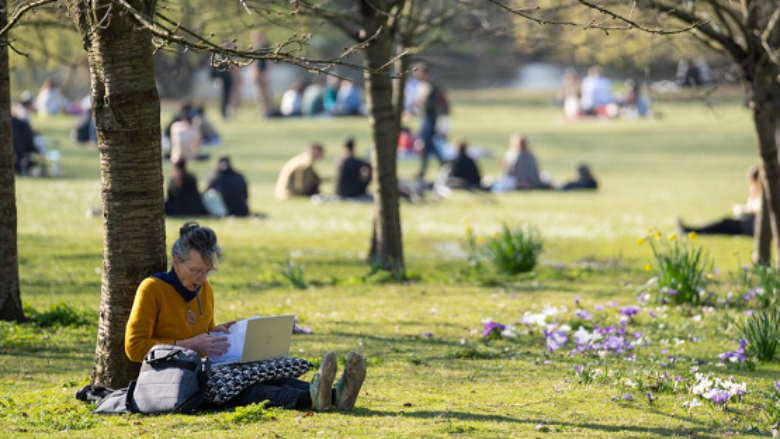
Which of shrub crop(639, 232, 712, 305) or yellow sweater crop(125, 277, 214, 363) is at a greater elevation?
yellow sweater crop(125, 277, 214, 363)

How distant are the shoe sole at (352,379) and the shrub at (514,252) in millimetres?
6342

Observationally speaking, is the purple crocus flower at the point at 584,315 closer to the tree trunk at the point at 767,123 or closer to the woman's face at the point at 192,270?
the tree trunk at the point at 767,123

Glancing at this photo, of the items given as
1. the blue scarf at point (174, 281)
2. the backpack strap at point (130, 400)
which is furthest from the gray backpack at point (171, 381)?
the blue scarf at point (174, 281)

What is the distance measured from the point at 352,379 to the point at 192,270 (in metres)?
1.06

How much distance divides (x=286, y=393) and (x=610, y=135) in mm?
30851

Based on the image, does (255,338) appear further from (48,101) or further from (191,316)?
(48,101)

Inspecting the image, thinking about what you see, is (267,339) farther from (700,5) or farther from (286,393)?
(700,5)

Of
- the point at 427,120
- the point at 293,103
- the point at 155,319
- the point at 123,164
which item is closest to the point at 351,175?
the point at 427,120

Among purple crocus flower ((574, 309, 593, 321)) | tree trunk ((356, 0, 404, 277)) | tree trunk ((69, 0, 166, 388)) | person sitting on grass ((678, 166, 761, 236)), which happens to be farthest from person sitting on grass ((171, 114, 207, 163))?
tree trunk ((69, 0, 166, 388))

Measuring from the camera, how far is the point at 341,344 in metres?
8.03

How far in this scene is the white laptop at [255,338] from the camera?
5898 mm

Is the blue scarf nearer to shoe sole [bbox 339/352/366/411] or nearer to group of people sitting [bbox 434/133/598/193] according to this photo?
shoe sole [bbox 339/352/366/411]

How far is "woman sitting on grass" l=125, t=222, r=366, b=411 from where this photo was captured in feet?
18.7

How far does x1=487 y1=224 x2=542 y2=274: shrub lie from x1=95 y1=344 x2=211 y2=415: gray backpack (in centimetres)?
668
